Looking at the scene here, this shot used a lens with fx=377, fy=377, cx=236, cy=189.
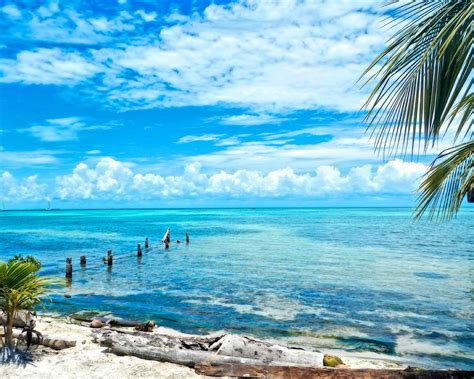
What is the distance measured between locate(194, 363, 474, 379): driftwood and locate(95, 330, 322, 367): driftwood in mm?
227

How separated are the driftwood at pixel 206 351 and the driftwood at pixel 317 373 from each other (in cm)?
23

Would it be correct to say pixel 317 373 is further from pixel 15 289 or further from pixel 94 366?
pixel 15 289

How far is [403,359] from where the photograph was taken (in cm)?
1117

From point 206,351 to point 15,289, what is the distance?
4.53 metres

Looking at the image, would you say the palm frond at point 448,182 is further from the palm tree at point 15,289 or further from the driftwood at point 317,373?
the palm tree at point 15,289

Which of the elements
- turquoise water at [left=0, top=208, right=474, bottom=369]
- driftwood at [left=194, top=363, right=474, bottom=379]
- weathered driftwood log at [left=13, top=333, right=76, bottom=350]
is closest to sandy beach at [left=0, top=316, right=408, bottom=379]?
weathered driftwood log at [left=13, top=333, right=76, bottom=350]

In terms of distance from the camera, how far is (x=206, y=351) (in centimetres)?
919

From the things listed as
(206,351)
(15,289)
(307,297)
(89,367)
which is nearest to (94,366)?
(89,367)

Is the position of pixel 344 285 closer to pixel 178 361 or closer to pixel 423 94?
pixel 178 361

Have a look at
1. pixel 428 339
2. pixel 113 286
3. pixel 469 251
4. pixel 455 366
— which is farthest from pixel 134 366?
pixel 469 251

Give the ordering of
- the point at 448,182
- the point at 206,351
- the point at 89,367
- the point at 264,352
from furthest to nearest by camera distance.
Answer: the point at 206,351 < the point at 264,352 < the point at 89,367 < the point at 448,182

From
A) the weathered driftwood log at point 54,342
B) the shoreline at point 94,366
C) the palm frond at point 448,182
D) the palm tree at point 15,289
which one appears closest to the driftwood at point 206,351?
the shoreline at point 94,366

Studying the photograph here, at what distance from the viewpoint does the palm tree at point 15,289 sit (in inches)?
312

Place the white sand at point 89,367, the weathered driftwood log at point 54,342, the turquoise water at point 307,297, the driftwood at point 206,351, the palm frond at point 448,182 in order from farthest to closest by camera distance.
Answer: the turquoise water at point 307,297
the weathered driftwood log at point 54,342
the driftwood at point 206,351
the white sand at point 89,367
the palm frond at point 448,182
